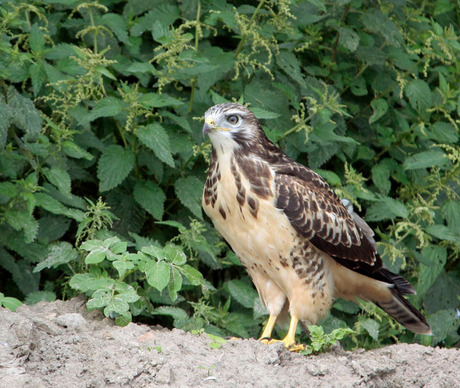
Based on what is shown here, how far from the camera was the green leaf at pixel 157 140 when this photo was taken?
491 centimetres

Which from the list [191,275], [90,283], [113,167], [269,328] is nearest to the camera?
[90,283]

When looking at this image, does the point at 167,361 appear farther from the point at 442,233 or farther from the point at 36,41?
the point at 442,233

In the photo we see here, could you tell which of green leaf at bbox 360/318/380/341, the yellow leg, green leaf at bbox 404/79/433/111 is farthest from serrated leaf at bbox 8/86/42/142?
green leaf at bbox 404/79/433/111

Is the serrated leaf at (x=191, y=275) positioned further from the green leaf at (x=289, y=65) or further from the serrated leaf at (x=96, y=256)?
the green leaf at (x=289, y=65)

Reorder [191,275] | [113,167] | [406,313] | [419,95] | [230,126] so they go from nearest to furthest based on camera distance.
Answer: [191,275], [230,126], [113,167], [406,313], [419,95]

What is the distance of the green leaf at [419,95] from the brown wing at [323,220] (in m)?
1.50

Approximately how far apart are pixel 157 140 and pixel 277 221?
1.05m

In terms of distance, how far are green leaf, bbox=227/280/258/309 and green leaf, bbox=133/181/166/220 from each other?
70cm

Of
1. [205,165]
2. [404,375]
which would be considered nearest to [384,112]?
[205,165]

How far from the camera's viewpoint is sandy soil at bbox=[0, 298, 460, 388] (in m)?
3.49

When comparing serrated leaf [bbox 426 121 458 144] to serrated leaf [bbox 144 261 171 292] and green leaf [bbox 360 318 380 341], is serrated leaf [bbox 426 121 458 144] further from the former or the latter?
serrated leaf [bbox 144 261 171 292]

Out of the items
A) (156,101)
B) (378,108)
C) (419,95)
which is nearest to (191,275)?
(156,101)

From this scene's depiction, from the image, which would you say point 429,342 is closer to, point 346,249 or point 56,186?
point 346,249

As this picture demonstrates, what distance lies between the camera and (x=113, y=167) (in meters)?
5.19
